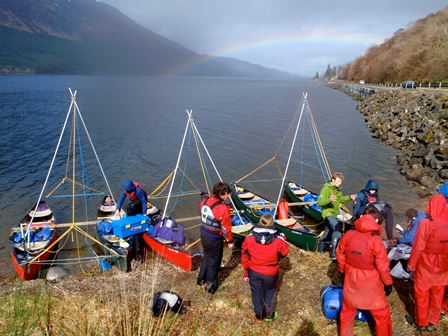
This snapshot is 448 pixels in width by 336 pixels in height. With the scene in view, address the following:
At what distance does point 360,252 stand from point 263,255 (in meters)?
1.60

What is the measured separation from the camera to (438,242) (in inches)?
214

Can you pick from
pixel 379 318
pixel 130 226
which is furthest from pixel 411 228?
pixel 130 226

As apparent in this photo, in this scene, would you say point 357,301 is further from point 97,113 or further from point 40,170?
point 97,113

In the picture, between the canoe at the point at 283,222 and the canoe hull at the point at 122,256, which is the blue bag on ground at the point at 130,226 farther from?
the canoe at the point at 283,222

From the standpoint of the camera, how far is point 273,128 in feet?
129

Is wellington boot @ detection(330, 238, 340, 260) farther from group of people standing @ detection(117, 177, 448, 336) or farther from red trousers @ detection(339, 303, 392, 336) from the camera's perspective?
red trousers @ detection(339, 303, 392, 336)

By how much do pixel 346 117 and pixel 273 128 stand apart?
14.1 m

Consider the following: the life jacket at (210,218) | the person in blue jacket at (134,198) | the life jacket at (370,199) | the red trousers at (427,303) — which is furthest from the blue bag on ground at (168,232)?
the red trousers at (427,303)

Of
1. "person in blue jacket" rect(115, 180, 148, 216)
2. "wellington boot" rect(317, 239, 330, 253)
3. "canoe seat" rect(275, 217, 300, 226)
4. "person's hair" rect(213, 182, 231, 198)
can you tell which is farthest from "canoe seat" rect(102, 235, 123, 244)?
"wellington boot" rect(317, 239, 330, 253)

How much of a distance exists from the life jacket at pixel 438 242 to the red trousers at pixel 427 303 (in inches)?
29.4

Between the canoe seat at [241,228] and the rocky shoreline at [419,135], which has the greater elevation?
the rocky shoreline at [419,135]

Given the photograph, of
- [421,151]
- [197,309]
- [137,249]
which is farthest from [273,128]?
[197,309]

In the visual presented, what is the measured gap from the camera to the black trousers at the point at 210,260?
700 centimetres

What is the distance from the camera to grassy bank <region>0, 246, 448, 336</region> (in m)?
4.61
